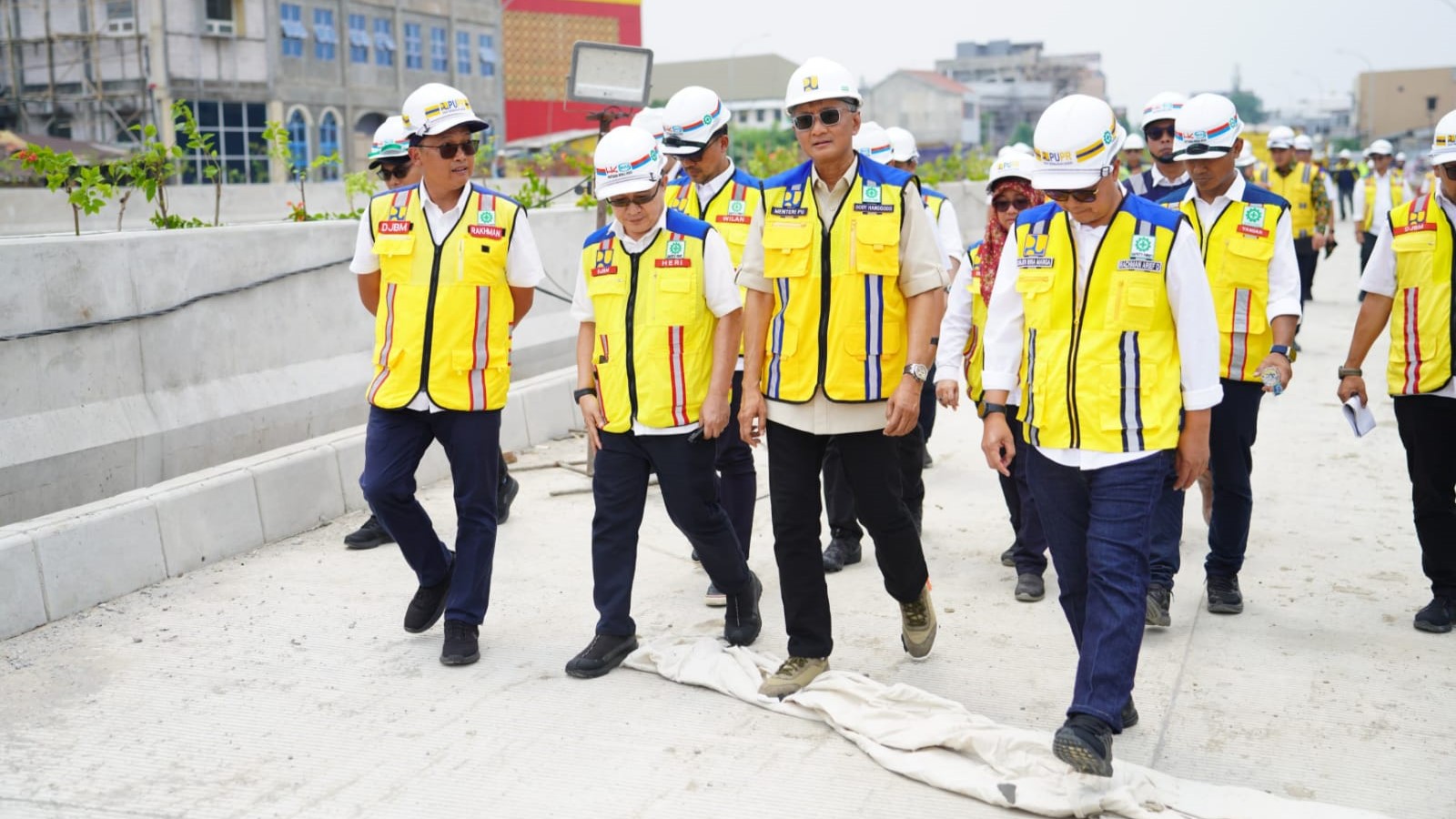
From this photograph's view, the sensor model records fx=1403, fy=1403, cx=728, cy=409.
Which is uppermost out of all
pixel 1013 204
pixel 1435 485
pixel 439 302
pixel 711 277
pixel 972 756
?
pixel 1013 204

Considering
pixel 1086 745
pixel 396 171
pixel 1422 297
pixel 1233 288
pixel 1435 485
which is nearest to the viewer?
pixel 1086 745

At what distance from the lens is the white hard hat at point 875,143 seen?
762 cm

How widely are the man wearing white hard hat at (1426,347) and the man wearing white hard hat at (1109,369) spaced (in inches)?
71.2

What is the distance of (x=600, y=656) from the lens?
207 inches

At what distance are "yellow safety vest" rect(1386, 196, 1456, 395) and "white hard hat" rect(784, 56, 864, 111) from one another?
2424 millimetres

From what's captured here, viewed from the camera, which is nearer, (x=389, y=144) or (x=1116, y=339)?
(x=1116, y=339)

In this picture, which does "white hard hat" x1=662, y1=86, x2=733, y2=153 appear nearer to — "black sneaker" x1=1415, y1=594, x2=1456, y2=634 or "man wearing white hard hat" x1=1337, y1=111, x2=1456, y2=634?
"man wearing white hard hat" x1=1337, y1=111, x2=1456, y2=634

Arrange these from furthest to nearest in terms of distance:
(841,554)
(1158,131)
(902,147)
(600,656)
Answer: (902,147) → (1158,131) → (841,554) → (600,656)

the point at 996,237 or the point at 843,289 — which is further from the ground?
the point at 996,237

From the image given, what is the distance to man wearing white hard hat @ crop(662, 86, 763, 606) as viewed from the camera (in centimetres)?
610

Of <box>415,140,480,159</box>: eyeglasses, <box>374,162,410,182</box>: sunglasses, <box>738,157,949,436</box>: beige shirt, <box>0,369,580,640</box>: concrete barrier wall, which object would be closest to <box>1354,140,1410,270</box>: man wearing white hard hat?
<box>374,162,410,182</box>: sunglasses

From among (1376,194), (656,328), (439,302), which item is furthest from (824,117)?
(1376,194)

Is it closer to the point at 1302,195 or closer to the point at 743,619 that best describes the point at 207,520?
the point at 743,619

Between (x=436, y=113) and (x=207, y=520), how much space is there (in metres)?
2.47
